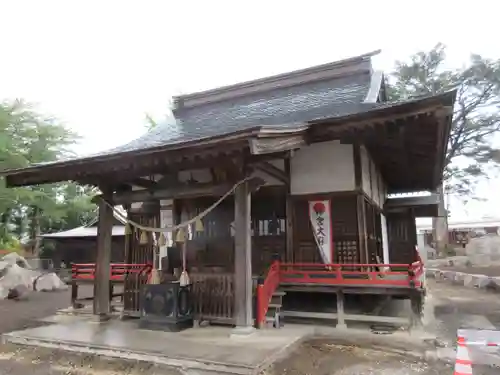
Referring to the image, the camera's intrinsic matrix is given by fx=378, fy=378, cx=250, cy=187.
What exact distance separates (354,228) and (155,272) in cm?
439

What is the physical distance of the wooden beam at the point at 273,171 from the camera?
24.1ft

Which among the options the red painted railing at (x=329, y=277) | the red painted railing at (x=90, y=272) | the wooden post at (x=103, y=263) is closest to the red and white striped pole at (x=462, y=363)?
the red painted railing at (x=329, y=277)

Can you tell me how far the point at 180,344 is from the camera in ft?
19.7

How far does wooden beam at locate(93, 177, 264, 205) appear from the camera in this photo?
22.9ft

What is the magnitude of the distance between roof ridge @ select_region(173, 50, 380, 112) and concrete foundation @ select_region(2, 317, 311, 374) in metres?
7.42

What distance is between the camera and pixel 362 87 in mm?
10398

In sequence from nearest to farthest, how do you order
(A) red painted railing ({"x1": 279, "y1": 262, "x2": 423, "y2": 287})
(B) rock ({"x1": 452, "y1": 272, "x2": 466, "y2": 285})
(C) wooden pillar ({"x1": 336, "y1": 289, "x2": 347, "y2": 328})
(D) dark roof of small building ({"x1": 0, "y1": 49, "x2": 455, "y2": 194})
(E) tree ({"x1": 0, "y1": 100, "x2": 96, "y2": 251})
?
1. (D) dark roof of small building ({"x1": 0, "y1": 49, "x2": 455, "y2": 194})
2. (A) red painted railing ({"x1": 279, "y1": 262, "x2": 423, "y2": 287})
3. (C) wooden pillar ({"x1": 336, "y1": 289, "x2": 347, "y2": 328})
4. (B) rock ({"x1": 452, "y1": 272, "x2": 466, "y2": 285})
5. (E) tree ({"x1": 0, "y1": 100, "x2": 96, "y2": 251})

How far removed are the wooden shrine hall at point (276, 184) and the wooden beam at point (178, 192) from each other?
3 centimetres

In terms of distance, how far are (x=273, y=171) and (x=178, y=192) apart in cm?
201

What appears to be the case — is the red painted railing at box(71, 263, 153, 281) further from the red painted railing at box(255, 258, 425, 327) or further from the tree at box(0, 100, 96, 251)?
the tree at box(0, 100, 96, 251)

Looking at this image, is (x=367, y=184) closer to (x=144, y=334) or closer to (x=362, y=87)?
(x=362, y=87)

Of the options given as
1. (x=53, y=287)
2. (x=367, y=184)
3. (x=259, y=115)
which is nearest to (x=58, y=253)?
(x=53, y=287)

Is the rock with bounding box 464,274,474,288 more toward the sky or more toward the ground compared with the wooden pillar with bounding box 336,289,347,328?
more toward the ground

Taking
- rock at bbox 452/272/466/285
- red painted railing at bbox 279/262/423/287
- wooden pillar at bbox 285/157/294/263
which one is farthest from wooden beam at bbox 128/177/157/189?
rock at bbox 452/272/466/285
